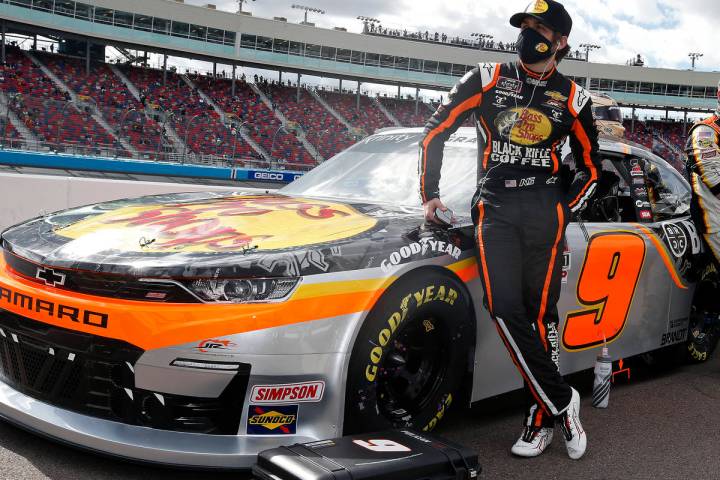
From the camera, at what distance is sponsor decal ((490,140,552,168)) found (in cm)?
319

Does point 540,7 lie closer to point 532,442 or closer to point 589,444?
point 532,442

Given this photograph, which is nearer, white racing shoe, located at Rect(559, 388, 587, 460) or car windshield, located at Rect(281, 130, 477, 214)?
white racing shoe, located at Rect(559, 388, 587, 460)

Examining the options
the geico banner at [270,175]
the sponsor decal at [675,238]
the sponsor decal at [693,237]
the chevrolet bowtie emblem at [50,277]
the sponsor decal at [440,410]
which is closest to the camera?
the chevrolet bowtie emblem at [50,277]

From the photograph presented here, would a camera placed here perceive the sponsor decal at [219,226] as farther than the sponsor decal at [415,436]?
Yes

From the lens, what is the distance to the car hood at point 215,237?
8.29ft

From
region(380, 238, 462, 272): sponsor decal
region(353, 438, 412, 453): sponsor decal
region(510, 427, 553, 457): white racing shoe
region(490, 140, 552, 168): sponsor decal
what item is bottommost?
region(510, 427, 553, 457): white racing shoe

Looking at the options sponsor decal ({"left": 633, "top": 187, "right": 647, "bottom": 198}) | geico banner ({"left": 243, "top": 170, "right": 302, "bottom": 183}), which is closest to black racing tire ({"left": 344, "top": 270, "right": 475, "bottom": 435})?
sponsor decal ({"left": 633, "top": 187, "right": 647, "bottom": 198})

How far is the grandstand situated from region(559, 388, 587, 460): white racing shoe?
20.1 m

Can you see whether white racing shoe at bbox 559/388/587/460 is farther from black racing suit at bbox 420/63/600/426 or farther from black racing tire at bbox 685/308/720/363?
black racing tire at bbox 685/308/720/363

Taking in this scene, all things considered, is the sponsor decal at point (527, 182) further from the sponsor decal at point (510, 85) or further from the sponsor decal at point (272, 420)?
the sponsor decal at point (272, 420)

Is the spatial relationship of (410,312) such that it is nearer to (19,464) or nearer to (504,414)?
(504,414)

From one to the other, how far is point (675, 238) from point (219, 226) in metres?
2.93

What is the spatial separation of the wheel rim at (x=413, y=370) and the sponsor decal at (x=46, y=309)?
41.3 inches

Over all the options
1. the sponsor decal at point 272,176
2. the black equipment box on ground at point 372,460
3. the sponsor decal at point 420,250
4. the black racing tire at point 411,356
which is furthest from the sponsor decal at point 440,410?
the sponsor decal at point 272,176
